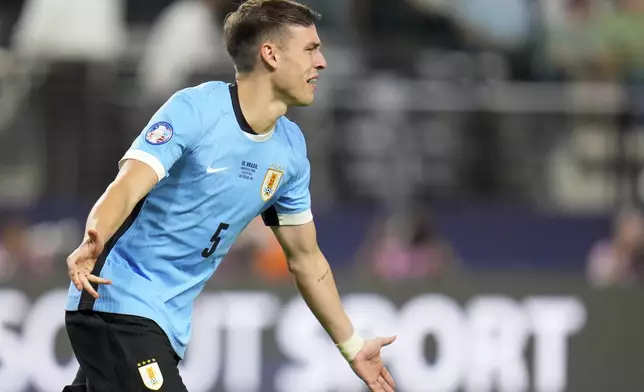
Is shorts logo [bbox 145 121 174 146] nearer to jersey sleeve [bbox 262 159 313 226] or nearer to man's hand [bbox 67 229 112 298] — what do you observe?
man's hand [bbox 67 229 112 298]

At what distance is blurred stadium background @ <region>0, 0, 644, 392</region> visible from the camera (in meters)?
9.01

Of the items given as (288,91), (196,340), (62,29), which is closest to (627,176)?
(196,340)

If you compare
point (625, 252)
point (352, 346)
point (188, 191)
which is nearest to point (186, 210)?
point (188, 191)

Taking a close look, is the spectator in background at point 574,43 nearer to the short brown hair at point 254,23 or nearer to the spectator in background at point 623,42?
the spectator in background at point 623,42

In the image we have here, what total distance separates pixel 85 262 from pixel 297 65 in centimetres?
124

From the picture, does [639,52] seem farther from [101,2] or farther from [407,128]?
[101,2]

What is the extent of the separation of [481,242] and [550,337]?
161 centimetres

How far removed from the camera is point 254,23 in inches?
199

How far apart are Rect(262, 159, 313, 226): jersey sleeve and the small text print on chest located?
0.26m

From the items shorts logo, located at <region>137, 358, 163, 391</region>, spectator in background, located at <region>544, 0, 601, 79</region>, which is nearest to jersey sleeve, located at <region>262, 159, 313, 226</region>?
shorts logo, located at <region>137, 358, 163, 391</region>

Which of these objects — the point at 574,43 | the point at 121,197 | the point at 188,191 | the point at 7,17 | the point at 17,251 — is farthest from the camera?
the point at 574,43

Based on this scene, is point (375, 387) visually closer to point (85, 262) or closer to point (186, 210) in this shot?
point (186, 210)

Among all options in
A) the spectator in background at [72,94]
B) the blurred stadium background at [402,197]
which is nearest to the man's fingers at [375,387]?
the blurred stadium background at [402,197]

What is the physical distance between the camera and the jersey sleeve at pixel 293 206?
5.28 m
